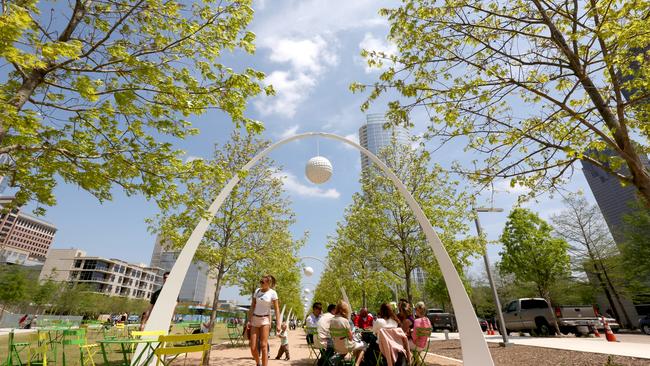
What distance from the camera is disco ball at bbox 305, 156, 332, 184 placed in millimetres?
9758

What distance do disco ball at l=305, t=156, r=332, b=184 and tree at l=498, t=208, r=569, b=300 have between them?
23.5 meters

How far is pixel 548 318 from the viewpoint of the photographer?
17406 mm

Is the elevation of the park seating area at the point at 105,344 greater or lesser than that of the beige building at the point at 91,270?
lesser

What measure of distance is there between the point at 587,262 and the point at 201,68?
34378mm

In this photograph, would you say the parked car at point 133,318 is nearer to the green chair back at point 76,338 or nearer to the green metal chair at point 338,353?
the green chair back at point 76,338

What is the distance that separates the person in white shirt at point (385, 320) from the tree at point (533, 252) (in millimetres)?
24893

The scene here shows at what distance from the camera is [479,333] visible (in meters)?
6.65

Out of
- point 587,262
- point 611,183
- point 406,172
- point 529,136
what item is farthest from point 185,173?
point 611,183

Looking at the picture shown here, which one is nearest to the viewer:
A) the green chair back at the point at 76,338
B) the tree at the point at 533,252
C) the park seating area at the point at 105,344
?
the park seating area at the point at 105,344

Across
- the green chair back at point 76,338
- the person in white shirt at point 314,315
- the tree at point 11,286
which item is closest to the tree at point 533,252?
the person in white shirt at point 314,315

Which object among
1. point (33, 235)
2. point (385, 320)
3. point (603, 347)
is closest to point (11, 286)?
point (385, 320)

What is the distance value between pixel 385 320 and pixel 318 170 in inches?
200

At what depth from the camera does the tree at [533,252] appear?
24.8 meters

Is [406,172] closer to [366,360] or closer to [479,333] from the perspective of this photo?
[479,333]
